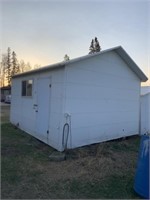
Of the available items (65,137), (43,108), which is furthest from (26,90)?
(65,137)

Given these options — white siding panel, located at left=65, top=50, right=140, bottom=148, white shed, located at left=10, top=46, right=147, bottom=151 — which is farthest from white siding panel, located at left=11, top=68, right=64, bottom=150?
white siding panel, located at left=65, top=50, right=140, bottom=148

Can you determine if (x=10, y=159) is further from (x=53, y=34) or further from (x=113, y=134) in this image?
(x=53, y=34)

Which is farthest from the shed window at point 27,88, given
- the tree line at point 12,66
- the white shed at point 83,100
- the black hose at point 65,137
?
the tree line at point 12,66

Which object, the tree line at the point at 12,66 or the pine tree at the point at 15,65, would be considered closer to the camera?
the tree line at the point at 12,66

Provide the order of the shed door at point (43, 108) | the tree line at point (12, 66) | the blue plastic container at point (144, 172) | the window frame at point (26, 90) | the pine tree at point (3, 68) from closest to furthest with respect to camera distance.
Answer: the blue plastic container at point (144, 172), the shed door at point (43, 108), the window frame at point (26, 90), the pine tree at point (3, 68), the tree line at point (12, 66)

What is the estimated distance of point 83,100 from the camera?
739cm

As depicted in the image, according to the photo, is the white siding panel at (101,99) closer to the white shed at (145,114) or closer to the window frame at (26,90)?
the white shed at (145,114)

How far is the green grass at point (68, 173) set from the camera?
409 centimetres

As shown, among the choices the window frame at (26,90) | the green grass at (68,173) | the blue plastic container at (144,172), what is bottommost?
the green grass at (68,173)

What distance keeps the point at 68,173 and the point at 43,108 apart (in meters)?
3.34

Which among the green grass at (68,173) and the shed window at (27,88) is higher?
the shed window at (27,88)

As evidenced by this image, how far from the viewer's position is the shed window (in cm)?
951

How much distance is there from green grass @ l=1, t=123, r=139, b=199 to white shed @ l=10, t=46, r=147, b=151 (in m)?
0.71

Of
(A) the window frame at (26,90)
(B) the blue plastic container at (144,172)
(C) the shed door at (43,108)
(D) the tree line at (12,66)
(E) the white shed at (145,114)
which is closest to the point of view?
(B) the blue plastic container at (144,172)
